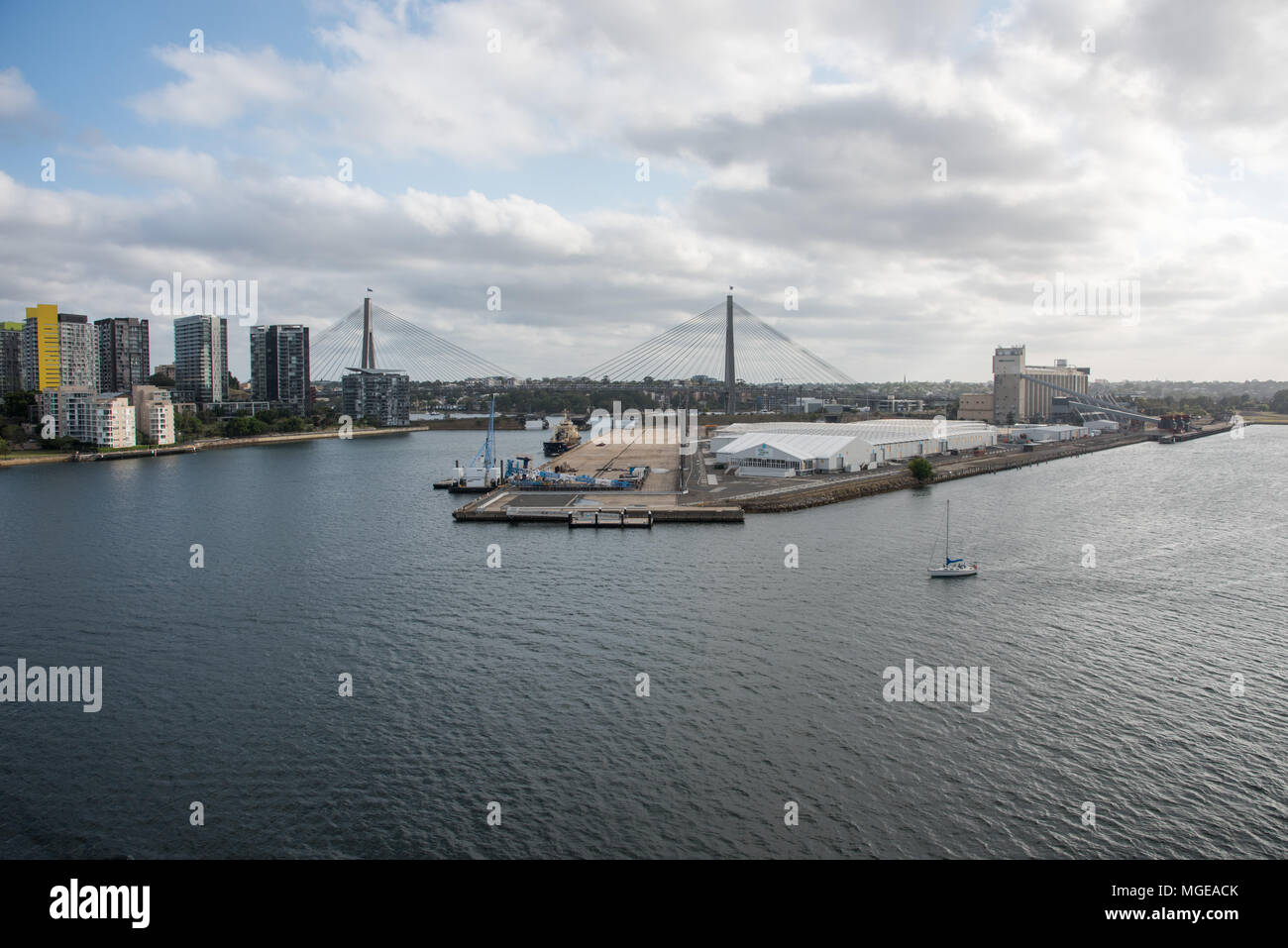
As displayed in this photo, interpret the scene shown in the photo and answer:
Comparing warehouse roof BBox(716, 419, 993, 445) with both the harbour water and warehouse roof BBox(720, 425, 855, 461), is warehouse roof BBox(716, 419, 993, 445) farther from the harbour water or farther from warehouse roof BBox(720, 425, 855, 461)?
the harbour water

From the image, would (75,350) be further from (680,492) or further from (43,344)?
(680,492)

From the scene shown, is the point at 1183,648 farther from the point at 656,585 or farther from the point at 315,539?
the point at 315,539

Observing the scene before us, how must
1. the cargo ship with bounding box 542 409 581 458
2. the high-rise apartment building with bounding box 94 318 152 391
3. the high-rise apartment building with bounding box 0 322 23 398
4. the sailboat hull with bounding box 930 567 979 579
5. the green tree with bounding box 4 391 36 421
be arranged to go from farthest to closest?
the high-rise apartment building with bounding box 94 318 152 391
the high-rise apartment building with bounding box 0 322 23 398
the green tree with bounding box 4 391 36 421
the cargo ship with bounding box 542 409 581 458
the sailboat hull with bounding box 930 567 979 579

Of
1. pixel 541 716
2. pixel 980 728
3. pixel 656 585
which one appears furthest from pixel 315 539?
pixel 980 728

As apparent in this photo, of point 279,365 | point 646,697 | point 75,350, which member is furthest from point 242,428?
point 646,697

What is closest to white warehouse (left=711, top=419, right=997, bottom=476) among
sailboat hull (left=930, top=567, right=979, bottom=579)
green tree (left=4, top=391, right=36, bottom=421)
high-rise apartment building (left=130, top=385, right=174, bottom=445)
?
sailboat hull (left=930, top=567, right=979, bottom=579)

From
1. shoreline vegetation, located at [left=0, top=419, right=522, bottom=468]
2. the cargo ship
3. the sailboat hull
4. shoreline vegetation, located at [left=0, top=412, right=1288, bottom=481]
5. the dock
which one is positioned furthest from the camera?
the cargo ship
